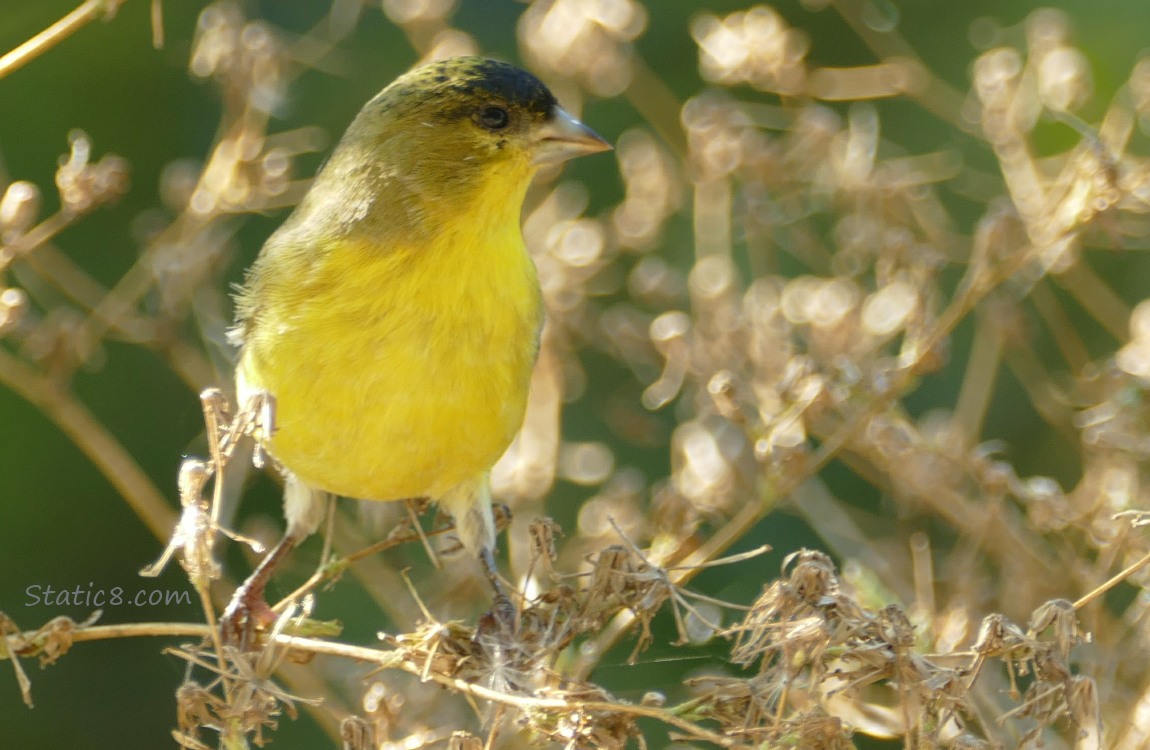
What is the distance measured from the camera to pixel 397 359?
327cm

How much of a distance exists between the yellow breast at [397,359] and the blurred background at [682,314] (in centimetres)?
42

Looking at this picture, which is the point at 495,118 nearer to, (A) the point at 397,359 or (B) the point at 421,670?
(A) the point at 397,359

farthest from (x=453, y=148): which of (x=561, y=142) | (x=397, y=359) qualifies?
(x=397, y=359)

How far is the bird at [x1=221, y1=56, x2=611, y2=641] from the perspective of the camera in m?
3.29

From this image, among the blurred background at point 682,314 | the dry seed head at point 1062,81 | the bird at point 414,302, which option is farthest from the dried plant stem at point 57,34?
the dry seed head at point 1062,81

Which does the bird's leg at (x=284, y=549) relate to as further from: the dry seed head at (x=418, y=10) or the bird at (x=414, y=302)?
the dry seed head at (x=418, y=10)

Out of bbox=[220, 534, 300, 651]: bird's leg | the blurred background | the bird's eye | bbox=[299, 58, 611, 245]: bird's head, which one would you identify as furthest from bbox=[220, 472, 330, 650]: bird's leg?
the bird's eye

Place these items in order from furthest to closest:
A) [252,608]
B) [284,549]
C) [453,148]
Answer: [284,549] < [252,608] < [453,148]

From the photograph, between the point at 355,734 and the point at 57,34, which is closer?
the point at 355,734

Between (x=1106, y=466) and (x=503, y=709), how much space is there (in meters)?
1.81

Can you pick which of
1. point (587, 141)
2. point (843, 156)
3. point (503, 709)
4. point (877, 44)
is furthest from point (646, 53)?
point (503, 709)

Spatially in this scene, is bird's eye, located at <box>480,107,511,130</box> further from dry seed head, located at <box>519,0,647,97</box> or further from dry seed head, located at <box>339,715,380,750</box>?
dry seed head, located at <box>339,715,380,750</box>

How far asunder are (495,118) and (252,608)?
1466mm

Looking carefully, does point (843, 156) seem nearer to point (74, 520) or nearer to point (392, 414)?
point (392, 414)
